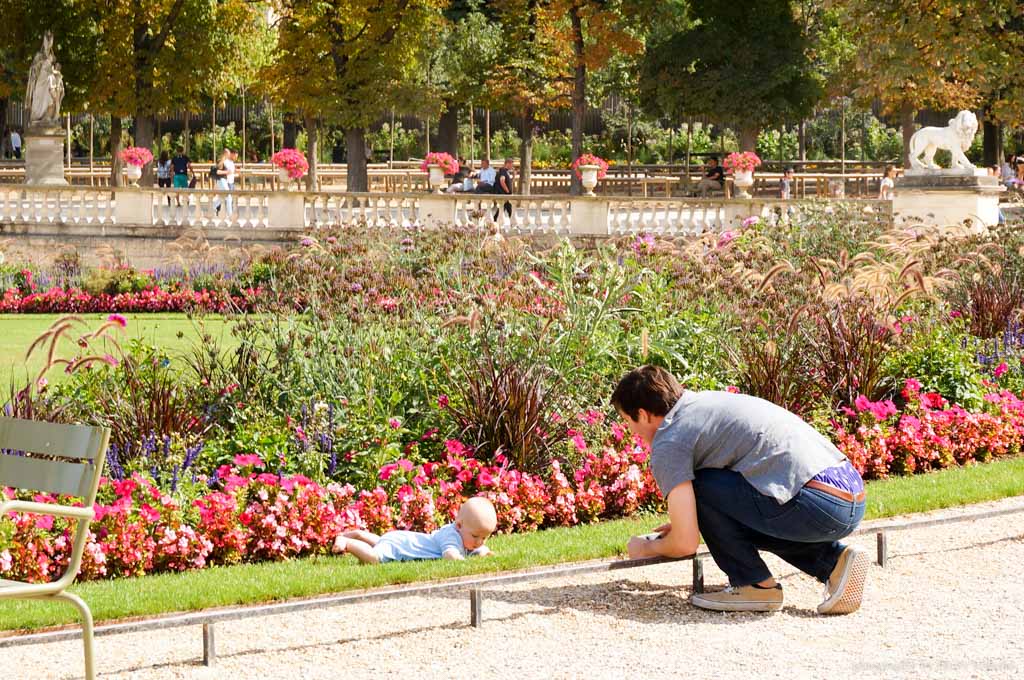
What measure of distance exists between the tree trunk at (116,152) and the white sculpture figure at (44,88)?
2749 millimetres

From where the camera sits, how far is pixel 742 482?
624 centimetres

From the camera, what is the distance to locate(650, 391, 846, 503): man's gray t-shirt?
6.18 metres

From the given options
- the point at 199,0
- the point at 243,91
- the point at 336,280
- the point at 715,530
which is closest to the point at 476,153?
the point at 243,91

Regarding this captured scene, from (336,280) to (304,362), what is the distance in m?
1.83

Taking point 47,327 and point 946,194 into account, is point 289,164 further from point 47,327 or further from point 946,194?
point 946,194

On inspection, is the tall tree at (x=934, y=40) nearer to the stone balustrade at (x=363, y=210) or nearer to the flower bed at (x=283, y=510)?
the stone balustrade at (x=363, y=210)

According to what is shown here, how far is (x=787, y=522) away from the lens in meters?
6.21

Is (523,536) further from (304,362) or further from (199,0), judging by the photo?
(199,0)

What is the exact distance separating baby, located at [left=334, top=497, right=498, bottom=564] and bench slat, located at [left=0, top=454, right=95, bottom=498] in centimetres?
262

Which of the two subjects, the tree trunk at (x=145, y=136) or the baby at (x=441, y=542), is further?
the tree trunk at (x=145, y=136)

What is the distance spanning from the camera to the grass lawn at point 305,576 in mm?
6480

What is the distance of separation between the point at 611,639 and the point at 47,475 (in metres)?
2.34

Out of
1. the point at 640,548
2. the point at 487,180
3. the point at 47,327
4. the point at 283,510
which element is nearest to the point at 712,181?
the point at 487,180

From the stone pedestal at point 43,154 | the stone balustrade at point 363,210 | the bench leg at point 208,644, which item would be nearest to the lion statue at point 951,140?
the stone balustrade at point 363,210
